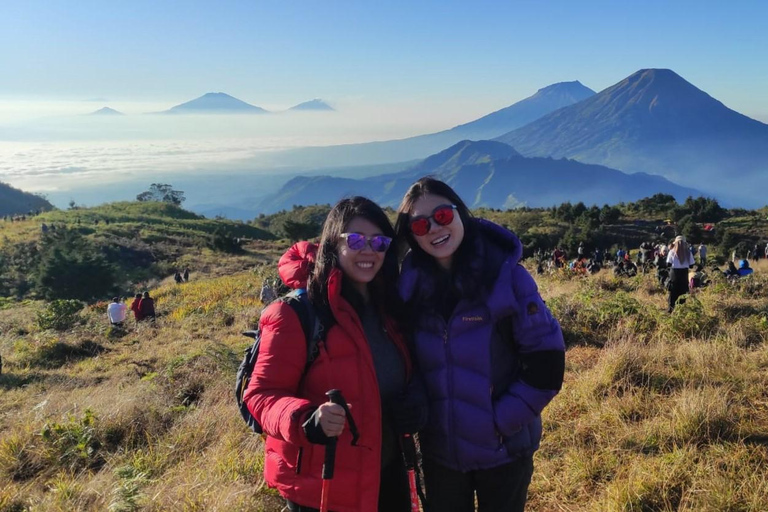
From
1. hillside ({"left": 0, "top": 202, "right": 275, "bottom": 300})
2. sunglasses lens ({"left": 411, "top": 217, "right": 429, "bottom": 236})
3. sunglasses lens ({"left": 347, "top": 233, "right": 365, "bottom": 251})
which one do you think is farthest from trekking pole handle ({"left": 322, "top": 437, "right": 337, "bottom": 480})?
hillside ({"left": 0, "top": 202, "right": 275, "bottom": 300})

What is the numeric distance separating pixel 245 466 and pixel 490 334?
6.85 feet

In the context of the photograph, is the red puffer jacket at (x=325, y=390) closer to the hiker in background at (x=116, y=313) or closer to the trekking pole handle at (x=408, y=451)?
the trekking pole handle at (x=408, y=451)

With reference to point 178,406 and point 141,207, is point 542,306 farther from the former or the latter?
point 141,207

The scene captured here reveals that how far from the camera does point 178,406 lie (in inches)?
181

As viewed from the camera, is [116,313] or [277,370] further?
[116,313]

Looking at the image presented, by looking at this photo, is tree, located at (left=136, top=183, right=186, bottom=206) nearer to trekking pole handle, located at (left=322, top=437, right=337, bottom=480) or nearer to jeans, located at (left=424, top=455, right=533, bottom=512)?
jeans, located at (left=424, top=455, right=533, bottom=512)

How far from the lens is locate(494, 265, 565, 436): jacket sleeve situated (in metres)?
1.88

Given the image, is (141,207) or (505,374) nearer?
(505,374)

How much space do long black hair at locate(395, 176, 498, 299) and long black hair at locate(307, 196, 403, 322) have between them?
0.25 feet

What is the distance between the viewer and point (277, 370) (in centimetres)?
173

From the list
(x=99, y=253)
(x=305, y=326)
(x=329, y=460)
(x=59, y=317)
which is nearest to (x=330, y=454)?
(x=329, y=460)

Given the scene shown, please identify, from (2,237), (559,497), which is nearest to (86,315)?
(559,497)

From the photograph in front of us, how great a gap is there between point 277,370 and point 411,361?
58 centimetres

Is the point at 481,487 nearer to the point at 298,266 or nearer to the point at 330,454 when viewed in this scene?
the point at 330,454
